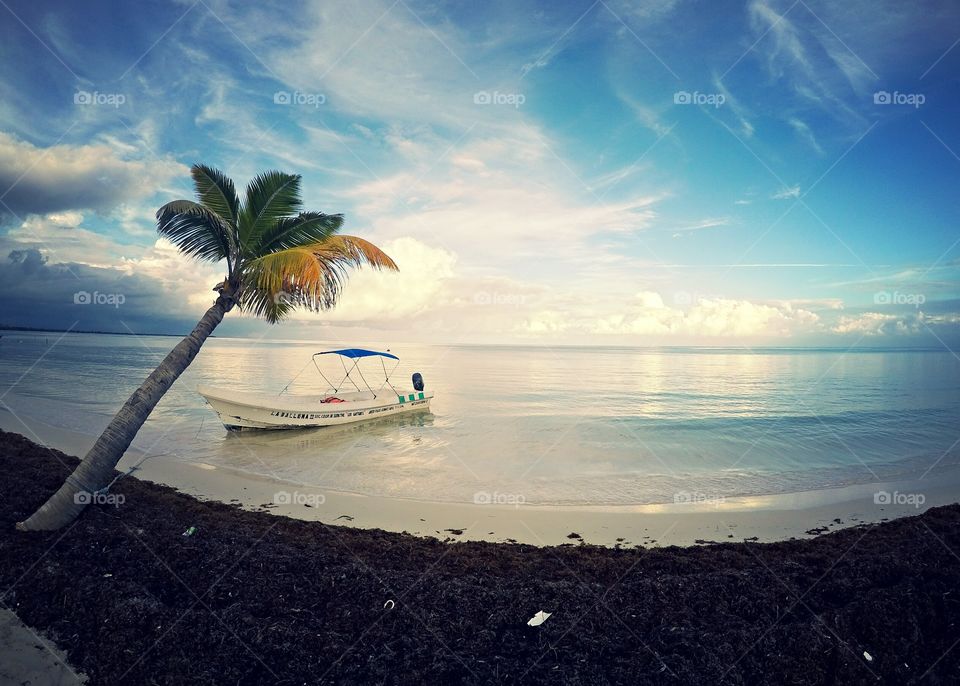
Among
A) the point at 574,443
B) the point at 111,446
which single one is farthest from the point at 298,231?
the point at 574,443

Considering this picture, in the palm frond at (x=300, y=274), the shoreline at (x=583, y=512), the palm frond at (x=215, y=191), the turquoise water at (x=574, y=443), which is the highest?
the palm frond at (x=215, y=191)

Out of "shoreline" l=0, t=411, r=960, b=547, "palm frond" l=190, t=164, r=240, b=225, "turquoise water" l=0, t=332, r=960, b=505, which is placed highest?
"palm frond" l=190, t=164, r=240, b=225

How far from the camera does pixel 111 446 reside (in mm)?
8586

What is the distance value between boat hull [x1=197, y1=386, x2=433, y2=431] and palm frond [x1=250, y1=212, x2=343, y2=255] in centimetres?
1256

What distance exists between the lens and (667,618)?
579cm

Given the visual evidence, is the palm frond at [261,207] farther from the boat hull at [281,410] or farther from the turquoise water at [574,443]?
the boat hull at [281,410]

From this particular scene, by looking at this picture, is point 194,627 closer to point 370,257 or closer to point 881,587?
A: point 370,257

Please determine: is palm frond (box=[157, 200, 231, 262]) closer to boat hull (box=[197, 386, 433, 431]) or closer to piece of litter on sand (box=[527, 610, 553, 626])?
piece of litter on sand (box=[527, 610, 553, 626])

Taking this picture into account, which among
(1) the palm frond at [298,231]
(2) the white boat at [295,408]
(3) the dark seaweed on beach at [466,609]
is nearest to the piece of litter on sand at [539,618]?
(3) the dark seaweed on beach at [466,609]

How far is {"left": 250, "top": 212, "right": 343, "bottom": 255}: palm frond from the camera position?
10445 mm

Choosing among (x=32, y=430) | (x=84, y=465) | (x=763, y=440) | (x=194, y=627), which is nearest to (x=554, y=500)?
(x=194, y=627)

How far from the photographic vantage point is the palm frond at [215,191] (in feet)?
33.2

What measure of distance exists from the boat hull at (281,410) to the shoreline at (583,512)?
20.2 ft

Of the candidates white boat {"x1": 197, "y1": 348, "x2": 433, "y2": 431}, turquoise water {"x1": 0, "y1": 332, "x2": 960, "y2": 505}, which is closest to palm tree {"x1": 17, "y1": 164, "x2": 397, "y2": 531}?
turquoise water {"x1": 0, "y1": 332, "x2": 960, "y2": 505}
